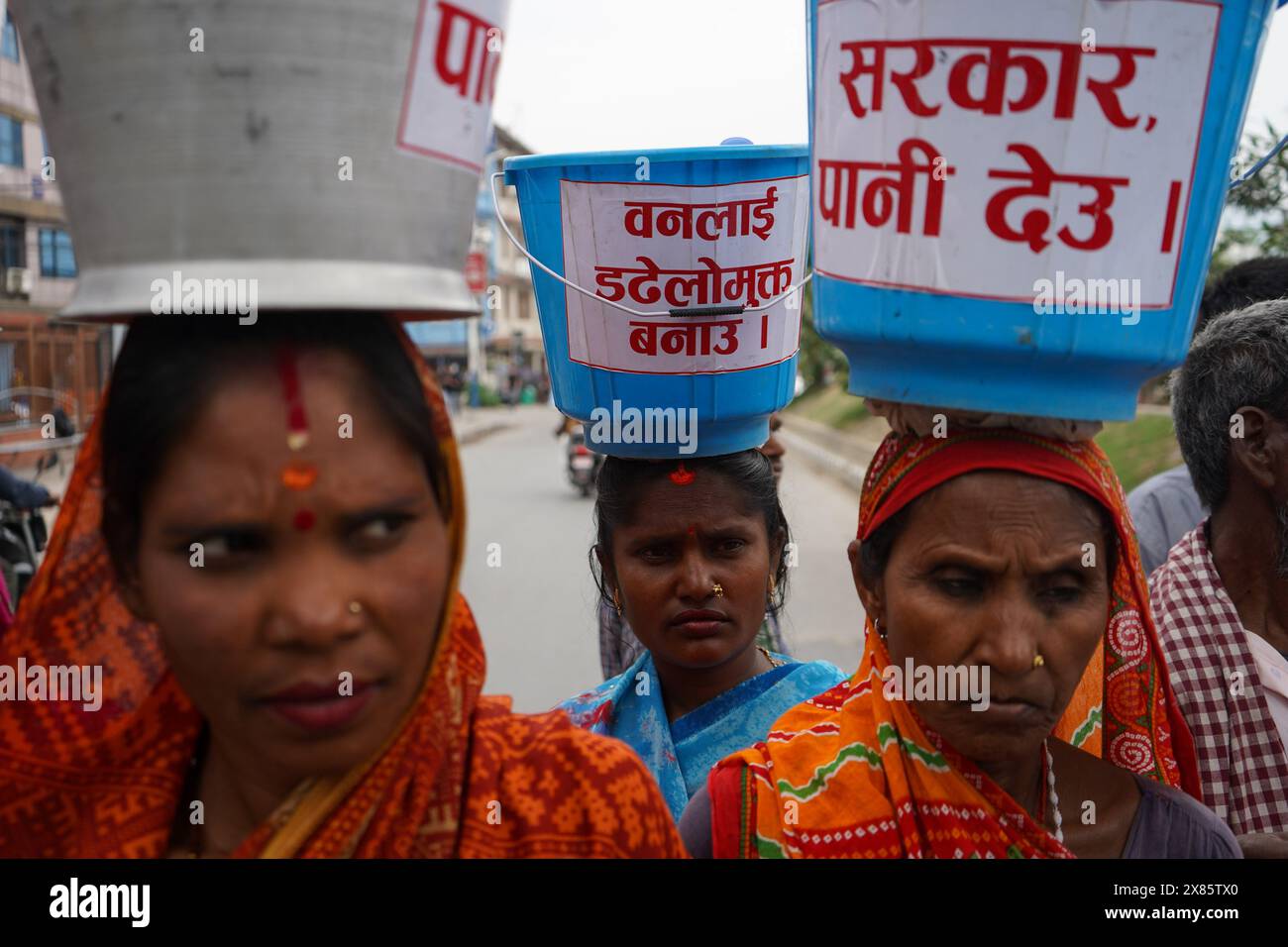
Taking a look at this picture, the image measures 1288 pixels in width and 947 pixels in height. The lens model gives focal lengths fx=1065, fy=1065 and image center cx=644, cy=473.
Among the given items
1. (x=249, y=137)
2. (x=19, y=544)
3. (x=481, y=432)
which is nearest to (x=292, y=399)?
(x=249, y=137)

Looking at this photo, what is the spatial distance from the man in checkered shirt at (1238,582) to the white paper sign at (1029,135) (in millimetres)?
1007

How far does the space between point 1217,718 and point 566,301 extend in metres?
1.49

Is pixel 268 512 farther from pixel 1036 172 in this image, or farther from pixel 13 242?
pixel 13 242

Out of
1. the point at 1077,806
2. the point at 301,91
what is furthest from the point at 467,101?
the point at 1077,806

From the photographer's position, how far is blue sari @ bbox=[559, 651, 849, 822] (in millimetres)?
2293

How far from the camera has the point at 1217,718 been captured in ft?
6.79

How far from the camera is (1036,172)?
3.87 ft

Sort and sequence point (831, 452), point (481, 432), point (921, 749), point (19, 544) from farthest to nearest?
point (481, 432) → point (831, 452) → point (19, 544) → point (921, 749)

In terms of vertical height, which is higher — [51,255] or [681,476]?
[51,255]

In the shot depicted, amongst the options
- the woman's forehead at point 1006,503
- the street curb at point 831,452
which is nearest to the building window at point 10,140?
the street curb at point 831,452

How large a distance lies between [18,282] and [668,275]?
20357mm

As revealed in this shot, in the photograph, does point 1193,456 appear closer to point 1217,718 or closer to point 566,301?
point 1217,718

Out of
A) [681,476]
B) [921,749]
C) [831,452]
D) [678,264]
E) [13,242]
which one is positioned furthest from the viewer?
[831,452]

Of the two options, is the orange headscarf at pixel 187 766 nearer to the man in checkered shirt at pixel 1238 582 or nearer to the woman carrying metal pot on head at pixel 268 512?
the woman carrying metal pot on head at pixel 268 512
